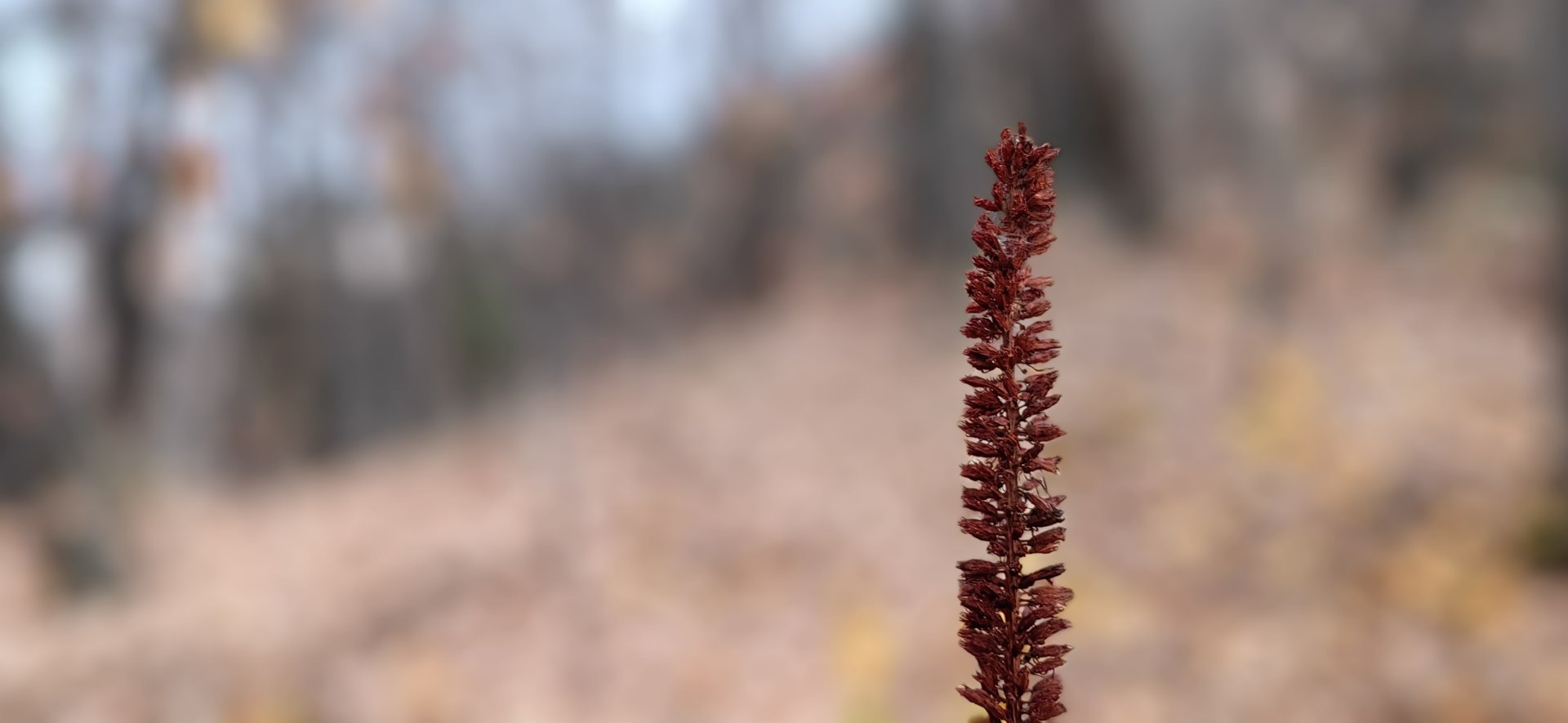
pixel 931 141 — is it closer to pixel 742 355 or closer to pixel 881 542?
pixel 742 355

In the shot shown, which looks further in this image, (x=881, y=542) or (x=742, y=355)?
(x=742, y=355)

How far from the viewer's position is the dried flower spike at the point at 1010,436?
0.29 m

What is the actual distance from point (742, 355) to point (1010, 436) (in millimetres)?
2321


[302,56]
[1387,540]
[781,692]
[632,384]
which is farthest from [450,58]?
[1387,540]

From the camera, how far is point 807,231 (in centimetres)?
267

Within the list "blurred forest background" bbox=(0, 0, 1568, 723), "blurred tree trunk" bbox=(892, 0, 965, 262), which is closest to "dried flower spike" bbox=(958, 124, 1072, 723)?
"blurred forest background" bbox=(0, 0, 1568, 723)

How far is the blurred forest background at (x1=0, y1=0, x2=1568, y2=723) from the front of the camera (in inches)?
82.2

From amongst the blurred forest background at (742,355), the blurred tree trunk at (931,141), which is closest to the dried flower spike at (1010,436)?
the blurred forest background at (742,355)

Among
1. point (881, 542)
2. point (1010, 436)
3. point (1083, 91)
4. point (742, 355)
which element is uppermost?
point (1083, 91)

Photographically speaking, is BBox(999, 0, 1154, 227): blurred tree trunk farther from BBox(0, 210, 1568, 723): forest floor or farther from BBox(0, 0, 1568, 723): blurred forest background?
BBox(0, 210, 1568, 723): forest floor

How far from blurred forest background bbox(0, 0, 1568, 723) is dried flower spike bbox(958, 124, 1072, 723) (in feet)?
5.42

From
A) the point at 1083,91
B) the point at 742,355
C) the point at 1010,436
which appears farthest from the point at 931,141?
the point at 1010,436

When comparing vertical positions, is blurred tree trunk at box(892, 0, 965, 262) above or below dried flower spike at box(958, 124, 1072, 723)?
above

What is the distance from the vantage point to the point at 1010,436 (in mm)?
289
